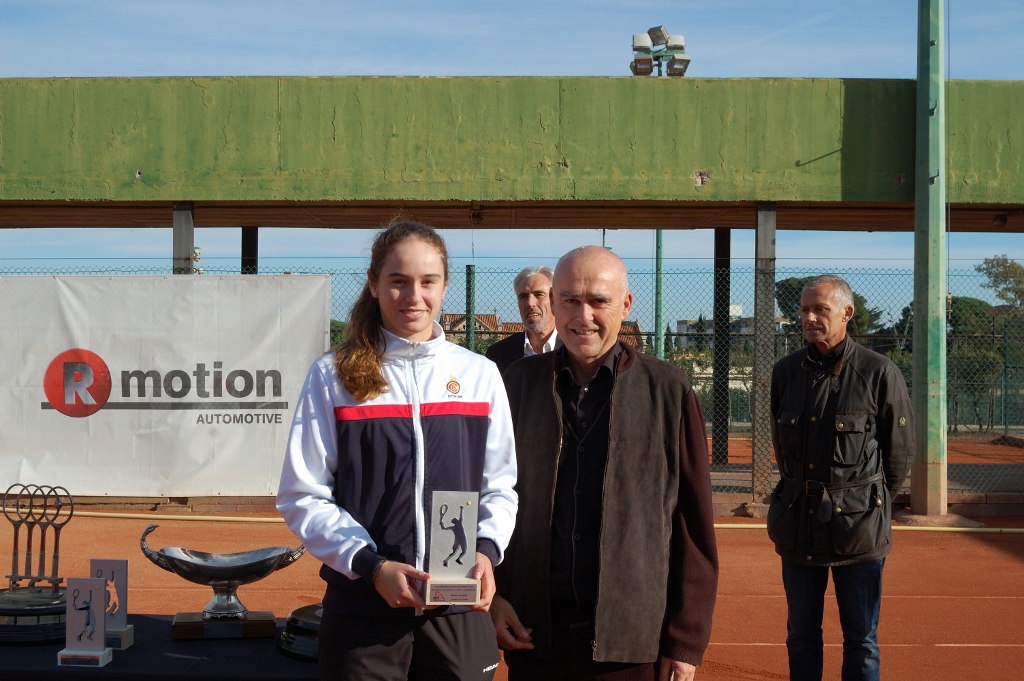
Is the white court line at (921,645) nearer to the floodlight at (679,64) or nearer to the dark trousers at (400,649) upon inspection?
the dark trousers at (400,649)

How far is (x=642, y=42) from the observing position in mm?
15938

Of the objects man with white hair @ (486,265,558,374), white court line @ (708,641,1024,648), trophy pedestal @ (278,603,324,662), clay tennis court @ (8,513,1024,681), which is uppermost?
man with white hair @ (486,265,558,374)

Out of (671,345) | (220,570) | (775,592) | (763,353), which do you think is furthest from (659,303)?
(220,570)

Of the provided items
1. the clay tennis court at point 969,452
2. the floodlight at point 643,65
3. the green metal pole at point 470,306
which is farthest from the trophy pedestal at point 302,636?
the clay tennis court at point 969,452

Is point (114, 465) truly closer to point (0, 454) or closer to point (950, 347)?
point (0, 454)

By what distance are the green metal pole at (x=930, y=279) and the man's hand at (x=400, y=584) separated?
9825mm

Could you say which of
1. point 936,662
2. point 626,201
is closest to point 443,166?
point 626,201

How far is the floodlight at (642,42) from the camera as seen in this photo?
625 inches

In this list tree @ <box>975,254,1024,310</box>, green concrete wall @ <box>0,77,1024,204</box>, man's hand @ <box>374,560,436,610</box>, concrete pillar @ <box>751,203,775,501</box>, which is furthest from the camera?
tree @ <box>975,254,1024,310</box>

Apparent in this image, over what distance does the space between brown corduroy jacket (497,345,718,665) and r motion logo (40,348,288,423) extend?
324 inches

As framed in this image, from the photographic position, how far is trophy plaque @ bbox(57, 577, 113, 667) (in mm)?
3391

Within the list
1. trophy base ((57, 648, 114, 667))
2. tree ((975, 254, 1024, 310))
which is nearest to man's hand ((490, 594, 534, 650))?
trophy base ((57, 648, 114, 667))

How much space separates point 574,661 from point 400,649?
1.85 ft

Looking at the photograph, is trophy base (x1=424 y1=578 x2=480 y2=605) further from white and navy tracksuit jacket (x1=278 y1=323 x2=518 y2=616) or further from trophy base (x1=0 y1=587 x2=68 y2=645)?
trophy base (x1=0 y1=587 x2=68 y2=645)
